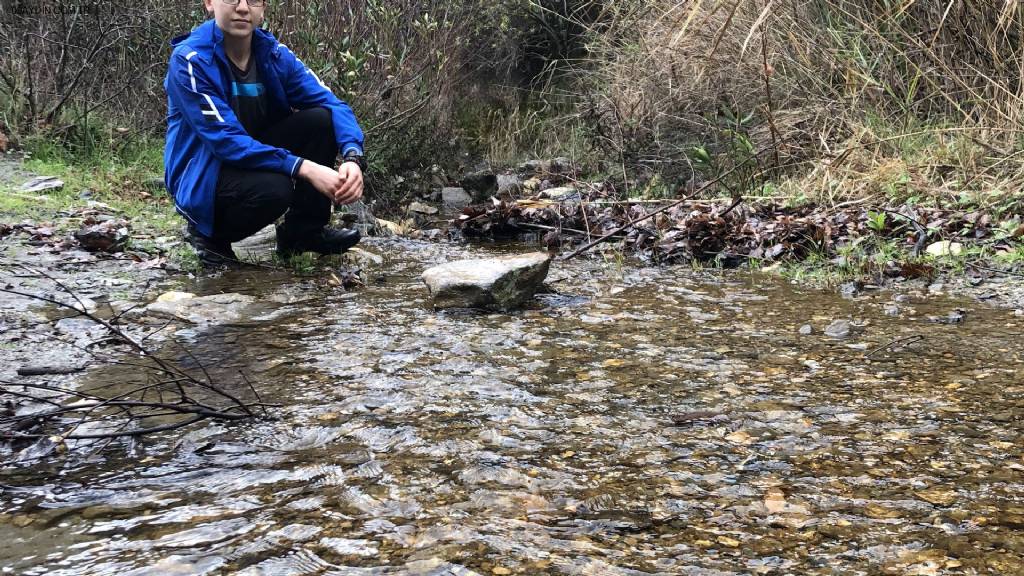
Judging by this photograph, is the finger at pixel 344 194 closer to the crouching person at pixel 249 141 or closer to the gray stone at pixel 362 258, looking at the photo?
the crouching person at pixel 249 141

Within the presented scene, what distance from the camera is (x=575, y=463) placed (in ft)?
5.87

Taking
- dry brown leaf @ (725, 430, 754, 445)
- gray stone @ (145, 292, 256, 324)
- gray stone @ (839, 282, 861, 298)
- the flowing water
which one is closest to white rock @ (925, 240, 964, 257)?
gray stone @ (839, 282, 861, 298)

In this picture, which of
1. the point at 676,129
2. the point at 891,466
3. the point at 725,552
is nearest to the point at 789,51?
the point at 676,129

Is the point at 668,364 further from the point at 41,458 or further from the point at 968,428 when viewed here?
the point at 41,458

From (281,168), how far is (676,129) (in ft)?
12.9

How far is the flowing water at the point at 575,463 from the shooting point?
4.62 feet

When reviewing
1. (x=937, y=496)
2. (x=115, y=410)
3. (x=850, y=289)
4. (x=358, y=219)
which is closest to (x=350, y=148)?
(x=358, y=219)

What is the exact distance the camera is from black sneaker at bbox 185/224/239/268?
4.01 m

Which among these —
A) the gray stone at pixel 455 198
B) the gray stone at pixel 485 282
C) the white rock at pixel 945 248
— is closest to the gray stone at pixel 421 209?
the gray stone at pixel 455 198

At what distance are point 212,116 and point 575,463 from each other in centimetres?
261

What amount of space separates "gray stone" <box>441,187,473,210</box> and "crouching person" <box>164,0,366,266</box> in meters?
2.82

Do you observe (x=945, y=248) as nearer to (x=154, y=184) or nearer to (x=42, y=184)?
(x=154, y=184)

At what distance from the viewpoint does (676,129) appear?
6789 millimetres

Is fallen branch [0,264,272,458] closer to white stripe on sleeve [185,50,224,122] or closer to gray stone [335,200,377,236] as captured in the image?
white stripe on sleeve [185,50,224,122]
